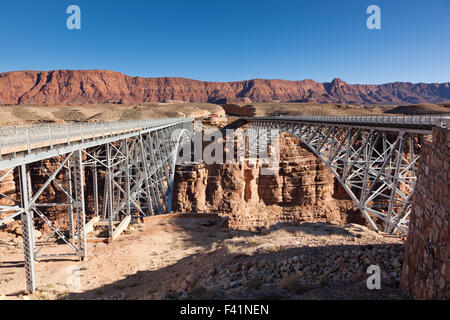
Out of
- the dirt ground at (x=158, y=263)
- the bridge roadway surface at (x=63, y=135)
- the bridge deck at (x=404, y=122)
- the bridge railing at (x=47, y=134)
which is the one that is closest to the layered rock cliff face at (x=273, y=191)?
the dirt ground at (x=158, y=263)

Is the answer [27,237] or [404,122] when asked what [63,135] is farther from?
[404,122]

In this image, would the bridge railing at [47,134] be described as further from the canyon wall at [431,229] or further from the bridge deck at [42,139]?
the canyon wall at [431,229]

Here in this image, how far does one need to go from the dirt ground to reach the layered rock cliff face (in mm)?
18414

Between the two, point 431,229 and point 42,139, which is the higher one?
point 42,139

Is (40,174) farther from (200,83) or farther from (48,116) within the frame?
(200,83)

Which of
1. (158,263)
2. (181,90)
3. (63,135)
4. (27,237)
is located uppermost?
(181,90)

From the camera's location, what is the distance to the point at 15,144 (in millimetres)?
7305

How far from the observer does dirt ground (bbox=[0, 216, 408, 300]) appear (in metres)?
7.89

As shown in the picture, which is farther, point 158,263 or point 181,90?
point 181,90

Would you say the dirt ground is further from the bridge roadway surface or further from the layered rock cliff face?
the layered rock cliff face

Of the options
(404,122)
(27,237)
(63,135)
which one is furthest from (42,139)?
(404,122)

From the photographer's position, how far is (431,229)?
15.9 feet

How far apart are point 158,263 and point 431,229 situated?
10.1 meters

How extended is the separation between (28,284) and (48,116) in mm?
39146
